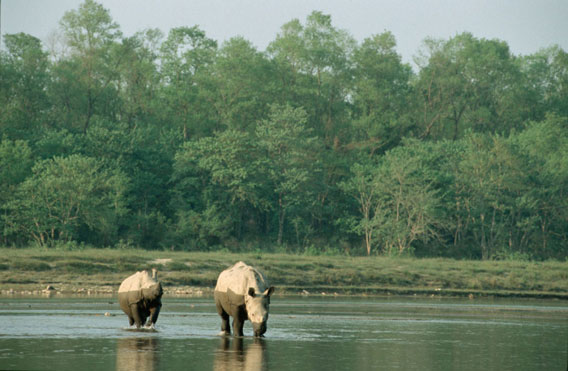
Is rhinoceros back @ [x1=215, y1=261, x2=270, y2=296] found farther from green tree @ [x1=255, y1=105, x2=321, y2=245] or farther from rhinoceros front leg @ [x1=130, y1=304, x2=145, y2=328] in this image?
green tree @ [x1=255, y1=105, x2=321, y2=245]

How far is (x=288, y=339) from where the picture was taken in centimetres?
2281

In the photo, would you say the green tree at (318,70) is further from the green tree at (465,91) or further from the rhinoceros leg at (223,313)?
the rhinoceros leg at (223,313)

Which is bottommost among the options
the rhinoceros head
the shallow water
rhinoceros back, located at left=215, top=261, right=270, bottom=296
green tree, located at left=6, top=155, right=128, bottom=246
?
the shallow water

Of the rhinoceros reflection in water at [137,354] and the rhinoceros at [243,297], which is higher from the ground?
the rhinoceros at [243,297]

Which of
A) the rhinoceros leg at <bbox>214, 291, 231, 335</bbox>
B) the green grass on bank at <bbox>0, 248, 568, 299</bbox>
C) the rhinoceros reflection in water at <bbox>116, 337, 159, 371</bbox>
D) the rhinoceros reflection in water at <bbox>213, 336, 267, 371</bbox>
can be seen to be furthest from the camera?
the green grass on bank at <bbox>0, 248, 568, 299</bbox>

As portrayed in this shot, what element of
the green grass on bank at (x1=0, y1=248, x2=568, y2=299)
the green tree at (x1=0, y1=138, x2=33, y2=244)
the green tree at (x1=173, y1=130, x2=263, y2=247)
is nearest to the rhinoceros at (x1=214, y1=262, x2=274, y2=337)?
the green grass on bank at (x1=0, y1=248, x2=568, y2=299)

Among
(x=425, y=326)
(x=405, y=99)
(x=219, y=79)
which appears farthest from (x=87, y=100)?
(x=425, y=326)

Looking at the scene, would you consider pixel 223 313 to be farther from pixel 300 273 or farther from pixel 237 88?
pixel 237 88

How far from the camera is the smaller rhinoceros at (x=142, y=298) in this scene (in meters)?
24.4

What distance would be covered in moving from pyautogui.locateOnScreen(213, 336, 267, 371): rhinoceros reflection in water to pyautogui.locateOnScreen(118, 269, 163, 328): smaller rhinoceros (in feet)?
9.19

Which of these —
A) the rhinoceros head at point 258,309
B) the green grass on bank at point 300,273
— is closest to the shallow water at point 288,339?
the rhinoceros head at point 258,309

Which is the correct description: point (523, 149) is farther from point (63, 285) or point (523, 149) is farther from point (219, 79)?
point (63, 285)

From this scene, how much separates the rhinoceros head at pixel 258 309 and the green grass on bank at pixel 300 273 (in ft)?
68.6

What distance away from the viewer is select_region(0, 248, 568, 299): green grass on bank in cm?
4534
